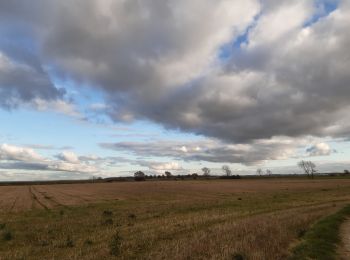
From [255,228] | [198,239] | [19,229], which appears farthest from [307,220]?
[19,229]

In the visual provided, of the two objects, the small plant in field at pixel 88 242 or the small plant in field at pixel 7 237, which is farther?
the small plant in field at pixel 7 237

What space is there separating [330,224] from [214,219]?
6.77m

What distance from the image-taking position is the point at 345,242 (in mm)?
15961

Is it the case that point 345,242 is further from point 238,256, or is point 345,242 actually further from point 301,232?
point 238,256

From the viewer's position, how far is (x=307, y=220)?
2173 centimetres

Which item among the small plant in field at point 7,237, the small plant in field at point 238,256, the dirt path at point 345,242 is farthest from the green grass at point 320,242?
the small plant in field at point 7,237

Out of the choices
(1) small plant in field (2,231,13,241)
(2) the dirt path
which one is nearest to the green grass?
(2) the dirt path

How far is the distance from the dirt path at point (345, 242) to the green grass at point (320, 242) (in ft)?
0.66

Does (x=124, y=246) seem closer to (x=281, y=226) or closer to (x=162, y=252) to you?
(x=162, y=252)

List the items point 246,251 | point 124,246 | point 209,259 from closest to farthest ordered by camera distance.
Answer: point 209,259, point 246,251, point 124,246

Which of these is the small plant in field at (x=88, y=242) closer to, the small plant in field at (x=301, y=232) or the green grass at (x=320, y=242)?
the green grass at (x=320, y=242)

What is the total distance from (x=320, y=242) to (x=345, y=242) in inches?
68.0

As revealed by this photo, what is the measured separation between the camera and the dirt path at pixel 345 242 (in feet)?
43.6

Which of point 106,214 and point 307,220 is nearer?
point 307,220
